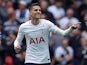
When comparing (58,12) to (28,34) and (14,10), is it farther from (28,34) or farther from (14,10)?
(28,34)

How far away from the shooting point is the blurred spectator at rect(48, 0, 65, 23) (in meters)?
16.3

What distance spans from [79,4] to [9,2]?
102 inches

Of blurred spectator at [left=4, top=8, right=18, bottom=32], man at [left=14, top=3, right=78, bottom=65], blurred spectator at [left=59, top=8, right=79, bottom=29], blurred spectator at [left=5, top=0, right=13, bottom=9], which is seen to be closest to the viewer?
man at [left=14, top=3, right=78, bottom=65]

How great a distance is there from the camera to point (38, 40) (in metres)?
9.48

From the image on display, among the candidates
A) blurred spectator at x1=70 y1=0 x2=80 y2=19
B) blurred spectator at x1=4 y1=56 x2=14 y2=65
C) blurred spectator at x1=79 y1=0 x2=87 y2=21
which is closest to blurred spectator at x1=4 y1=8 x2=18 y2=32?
blurred spectator at x1=4 y1=56 x2=14 y2=65

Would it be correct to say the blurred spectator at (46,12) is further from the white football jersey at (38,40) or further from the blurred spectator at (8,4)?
the white football jersey at (38,40)

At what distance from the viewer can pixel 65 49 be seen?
46.8 ft

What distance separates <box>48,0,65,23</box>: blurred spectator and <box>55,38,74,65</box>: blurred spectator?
2.07 metres

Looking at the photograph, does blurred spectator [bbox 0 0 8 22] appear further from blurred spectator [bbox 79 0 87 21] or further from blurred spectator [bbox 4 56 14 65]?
blurred spectator [bbox 79 0 87 21]

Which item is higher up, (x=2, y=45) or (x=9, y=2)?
(x=9, y=2)

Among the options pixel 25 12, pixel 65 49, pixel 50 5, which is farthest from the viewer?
pixel 50 5

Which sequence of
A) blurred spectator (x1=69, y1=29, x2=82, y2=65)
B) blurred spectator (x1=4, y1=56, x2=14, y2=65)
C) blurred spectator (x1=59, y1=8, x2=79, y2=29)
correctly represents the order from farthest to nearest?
blurred spectator (x1=59, y1=8, x2=79, y2=29)
blurred spectator (x1=69, y1=29, x2=82, y2=65)
blurred spectator (x1=4, y1=56, x2=14, y2=65)

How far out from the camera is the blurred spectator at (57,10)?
53.6ft

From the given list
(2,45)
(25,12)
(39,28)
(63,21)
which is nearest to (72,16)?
(63,21)
